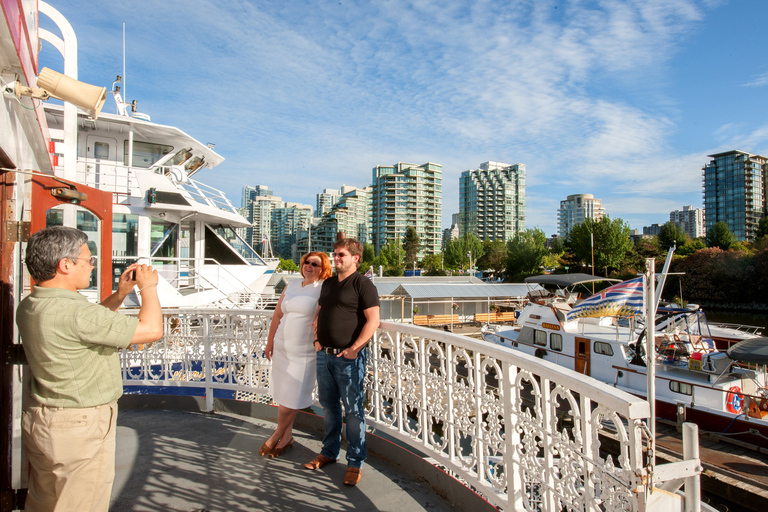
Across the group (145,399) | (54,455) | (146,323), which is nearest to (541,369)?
(146,323)

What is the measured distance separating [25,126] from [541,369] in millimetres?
3202

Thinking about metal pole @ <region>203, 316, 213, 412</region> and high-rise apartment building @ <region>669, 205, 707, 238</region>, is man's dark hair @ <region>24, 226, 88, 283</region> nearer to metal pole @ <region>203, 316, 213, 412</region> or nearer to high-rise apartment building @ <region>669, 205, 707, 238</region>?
metal pole @ <region>203, 316, 213, 412</region>

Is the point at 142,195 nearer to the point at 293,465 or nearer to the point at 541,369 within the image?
the point at 293,465

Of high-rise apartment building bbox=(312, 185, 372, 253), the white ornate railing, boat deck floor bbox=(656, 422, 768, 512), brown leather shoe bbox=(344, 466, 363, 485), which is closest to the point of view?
the white ornate railing

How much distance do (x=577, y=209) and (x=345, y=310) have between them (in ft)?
626

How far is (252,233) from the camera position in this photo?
501 ft

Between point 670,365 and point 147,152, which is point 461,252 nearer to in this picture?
point 670,365

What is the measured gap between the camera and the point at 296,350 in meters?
3.35

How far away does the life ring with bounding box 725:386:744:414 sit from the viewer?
457 inches

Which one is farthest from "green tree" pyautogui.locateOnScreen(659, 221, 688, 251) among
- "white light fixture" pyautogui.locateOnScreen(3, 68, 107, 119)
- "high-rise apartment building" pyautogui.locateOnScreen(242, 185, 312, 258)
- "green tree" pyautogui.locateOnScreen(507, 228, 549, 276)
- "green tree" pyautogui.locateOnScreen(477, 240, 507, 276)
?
"high-rise apartment building" pyautogui.locateOnScreen(242, 185, 312, 258)

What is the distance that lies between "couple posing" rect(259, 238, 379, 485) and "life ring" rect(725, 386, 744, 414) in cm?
1293

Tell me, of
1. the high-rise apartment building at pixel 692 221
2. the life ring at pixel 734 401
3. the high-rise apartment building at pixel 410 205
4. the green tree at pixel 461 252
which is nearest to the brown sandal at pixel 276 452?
the life ring at pixel 734 401

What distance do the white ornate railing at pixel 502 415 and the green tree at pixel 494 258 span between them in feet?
216

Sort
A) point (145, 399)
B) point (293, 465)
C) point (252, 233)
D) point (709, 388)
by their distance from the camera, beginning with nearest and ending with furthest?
point (293, 465)
point (145, 399)
point (709, 388)
point (252, 233)
